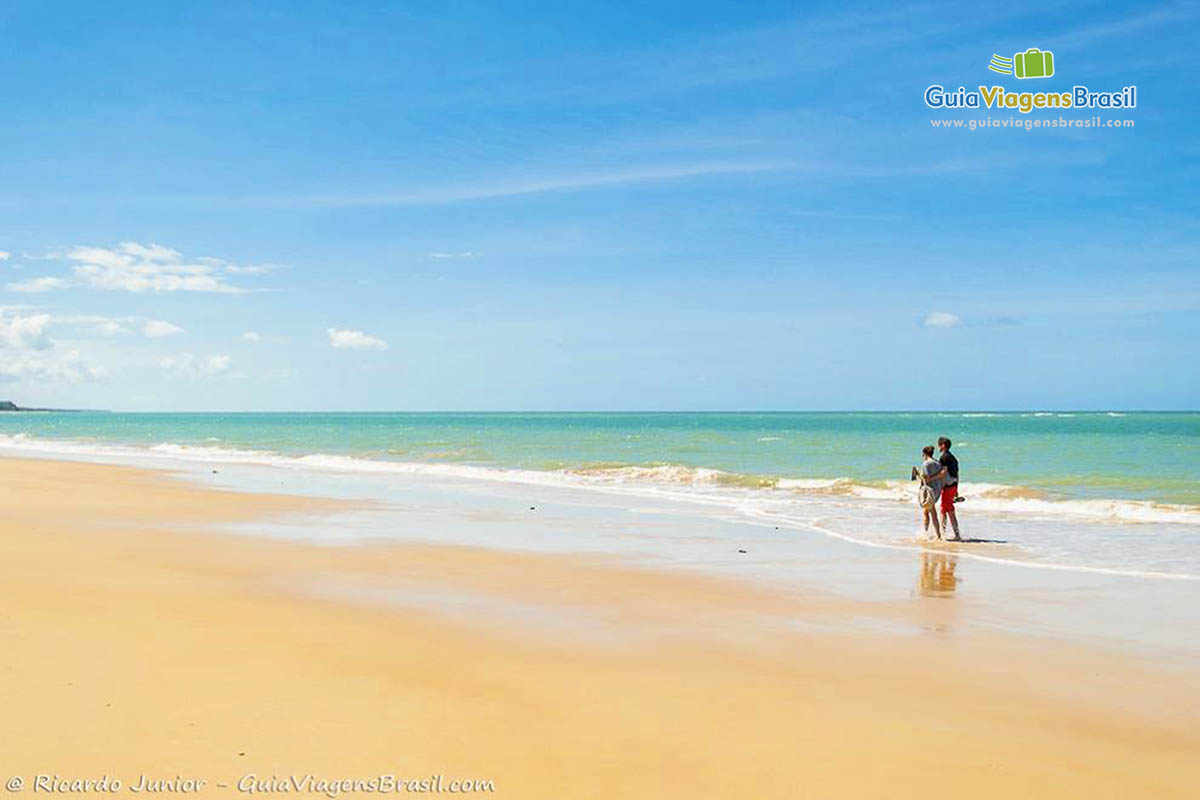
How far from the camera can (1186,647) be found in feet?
26.7

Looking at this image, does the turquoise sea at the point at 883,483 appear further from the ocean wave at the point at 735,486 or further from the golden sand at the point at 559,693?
the golden sand at the point at 559,693

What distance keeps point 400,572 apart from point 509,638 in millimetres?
3835

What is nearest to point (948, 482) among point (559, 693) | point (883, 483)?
point (883, 483)

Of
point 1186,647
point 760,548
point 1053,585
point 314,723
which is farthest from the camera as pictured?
point 760,548

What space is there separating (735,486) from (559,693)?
2256cm

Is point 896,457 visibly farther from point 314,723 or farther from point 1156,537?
point 314,723

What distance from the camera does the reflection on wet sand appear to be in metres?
10.8

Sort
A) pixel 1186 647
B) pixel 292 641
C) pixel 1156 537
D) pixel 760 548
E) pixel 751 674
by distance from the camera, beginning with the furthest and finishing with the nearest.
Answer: pixel 1156 537 < pixel 760 548 < pixel 1186 647 < pixel 292 641 < pixel 751 674

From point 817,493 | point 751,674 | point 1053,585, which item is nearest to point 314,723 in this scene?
point 751,674

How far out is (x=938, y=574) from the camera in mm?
12016

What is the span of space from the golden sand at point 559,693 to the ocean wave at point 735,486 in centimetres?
1332

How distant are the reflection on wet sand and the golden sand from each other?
4.77 ft

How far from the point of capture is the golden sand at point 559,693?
16.2ft

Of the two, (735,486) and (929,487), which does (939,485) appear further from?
(735,486)
